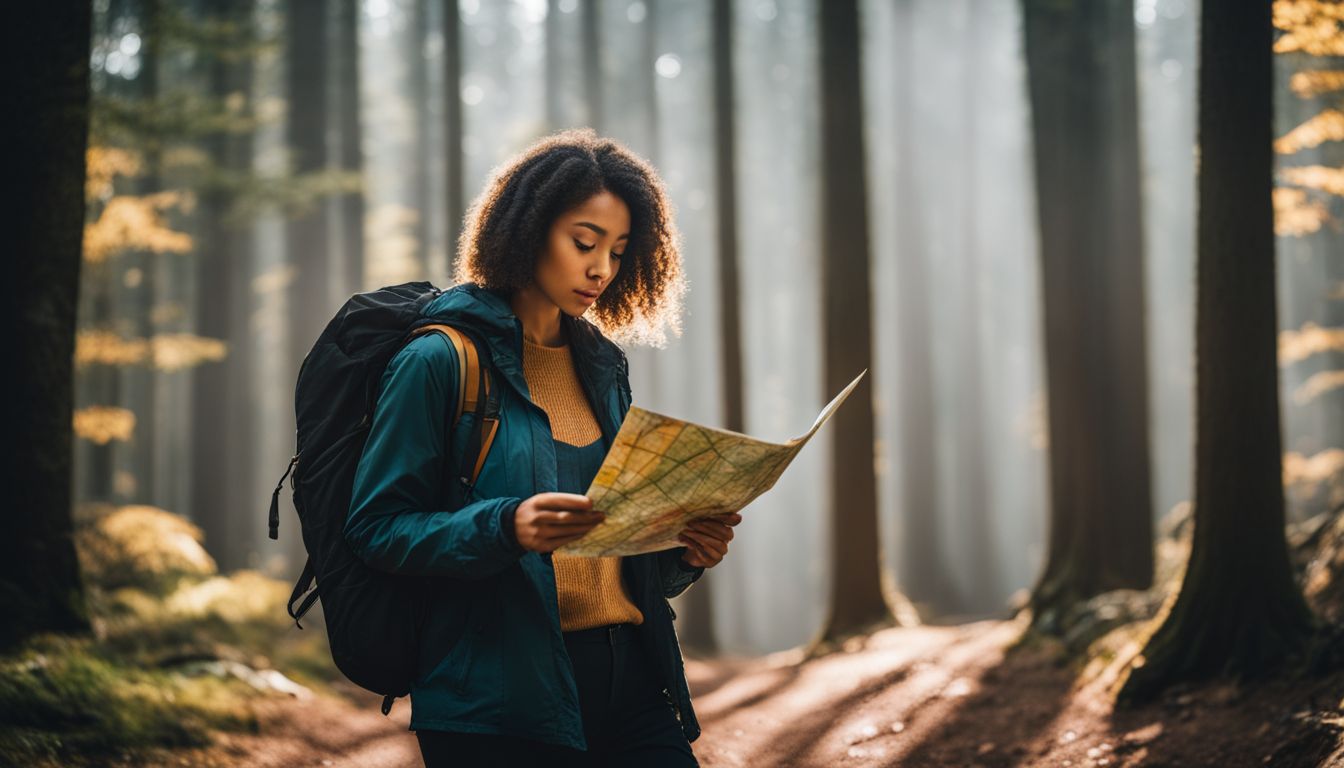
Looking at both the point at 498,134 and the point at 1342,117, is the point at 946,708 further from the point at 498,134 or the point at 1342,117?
the point at 498,134

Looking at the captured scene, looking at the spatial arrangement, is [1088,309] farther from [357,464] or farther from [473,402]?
[357,464]

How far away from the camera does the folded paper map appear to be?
86.5 inches

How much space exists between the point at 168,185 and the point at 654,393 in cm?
1303

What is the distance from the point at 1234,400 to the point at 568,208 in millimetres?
5409

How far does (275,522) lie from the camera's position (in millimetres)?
2854

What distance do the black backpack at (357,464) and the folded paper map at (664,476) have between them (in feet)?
1.42

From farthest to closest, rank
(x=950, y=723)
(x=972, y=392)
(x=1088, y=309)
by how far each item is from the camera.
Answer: (x=972, y=392), (x=1088, y=309), (x=950, y=723)

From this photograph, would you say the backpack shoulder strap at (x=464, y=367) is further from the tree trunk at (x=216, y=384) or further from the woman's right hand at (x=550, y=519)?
the tree trunk at (x=216, y=384)


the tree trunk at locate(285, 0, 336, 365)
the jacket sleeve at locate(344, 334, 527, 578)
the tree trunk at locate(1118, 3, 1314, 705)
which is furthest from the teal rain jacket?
the tree trunk at locate(285, 0, 336, 365)

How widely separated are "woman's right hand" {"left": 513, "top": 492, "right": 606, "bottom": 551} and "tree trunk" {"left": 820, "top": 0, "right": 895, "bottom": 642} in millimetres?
10651

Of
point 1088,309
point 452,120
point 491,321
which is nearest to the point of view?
point 491,321

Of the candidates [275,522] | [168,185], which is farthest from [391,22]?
[275,522]

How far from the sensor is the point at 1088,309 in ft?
38.3

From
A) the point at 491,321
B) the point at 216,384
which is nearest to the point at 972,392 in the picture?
the point at 216,384
